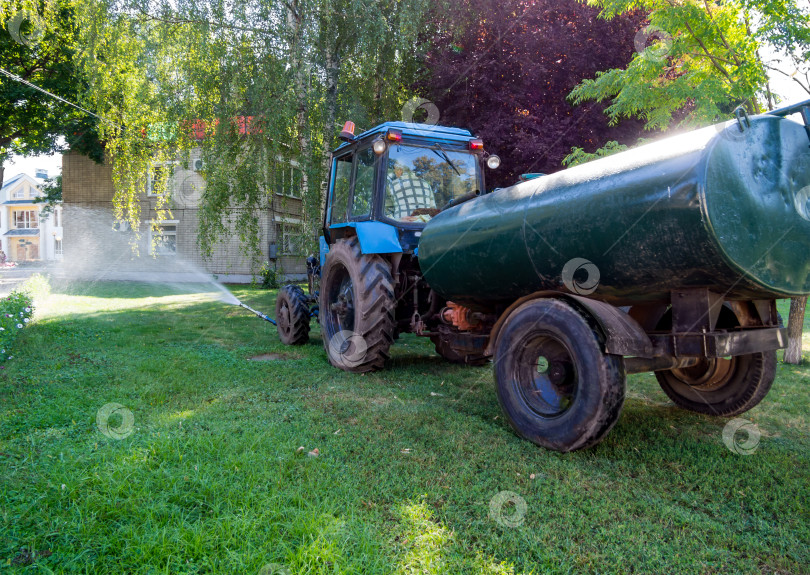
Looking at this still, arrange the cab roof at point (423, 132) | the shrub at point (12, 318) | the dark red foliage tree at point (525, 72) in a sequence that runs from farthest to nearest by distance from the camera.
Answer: the dark red foliage tree at point (525, 72) < the cab roof at point (423, 132) < the shrub at point (12, 318)

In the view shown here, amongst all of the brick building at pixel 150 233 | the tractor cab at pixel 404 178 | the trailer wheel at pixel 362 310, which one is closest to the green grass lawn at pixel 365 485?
the trailer wheel at pixel 362 310

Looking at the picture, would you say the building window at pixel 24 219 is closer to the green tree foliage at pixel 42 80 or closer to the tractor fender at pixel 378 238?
the green tree foliage at pixel 42 80

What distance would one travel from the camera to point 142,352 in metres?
6.16

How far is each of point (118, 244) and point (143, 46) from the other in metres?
17.3

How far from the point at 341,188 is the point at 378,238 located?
144cm

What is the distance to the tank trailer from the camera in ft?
8.86

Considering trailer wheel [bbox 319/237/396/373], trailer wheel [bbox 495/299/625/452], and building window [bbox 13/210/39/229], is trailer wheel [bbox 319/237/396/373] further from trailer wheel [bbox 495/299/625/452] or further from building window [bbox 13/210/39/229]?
building window [bbox 13/210/39/229]

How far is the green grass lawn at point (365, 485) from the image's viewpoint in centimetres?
207

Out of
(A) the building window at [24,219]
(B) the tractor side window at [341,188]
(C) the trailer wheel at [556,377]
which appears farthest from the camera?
(A) the building window at [24,219]

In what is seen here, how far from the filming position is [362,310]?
5.20 m

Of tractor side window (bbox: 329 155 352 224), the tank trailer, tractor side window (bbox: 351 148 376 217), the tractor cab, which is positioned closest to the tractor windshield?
the tractor cab

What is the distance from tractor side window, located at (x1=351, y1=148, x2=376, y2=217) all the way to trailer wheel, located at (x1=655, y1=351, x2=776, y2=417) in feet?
11.0

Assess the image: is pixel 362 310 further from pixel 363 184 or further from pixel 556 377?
pixel 556 377

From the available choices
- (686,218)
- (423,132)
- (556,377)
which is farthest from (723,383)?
Result: (423,132)
